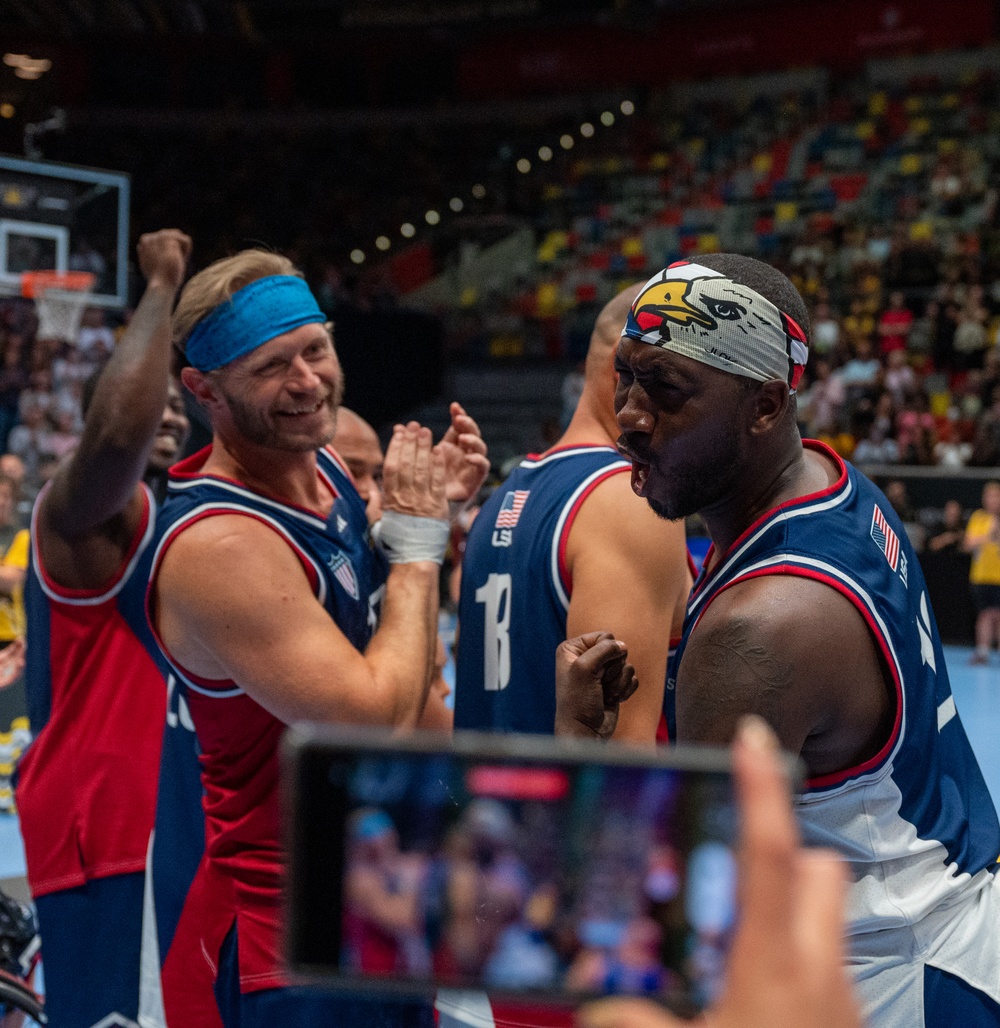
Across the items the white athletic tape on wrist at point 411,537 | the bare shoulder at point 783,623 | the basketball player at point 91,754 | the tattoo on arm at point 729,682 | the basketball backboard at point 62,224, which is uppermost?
the basketball backboard at point 62,224

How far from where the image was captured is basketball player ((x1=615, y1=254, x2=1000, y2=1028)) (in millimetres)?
1670

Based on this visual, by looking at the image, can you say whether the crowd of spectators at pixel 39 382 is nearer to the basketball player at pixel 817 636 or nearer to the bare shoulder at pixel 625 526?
the bare shoulder at pixel 625 526

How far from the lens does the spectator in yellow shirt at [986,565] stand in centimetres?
1170

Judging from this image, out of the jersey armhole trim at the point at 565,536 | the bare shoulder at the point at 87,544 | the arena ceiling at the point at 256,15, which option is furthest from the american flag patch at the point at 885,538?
the arena ceiling at the point at 256,15

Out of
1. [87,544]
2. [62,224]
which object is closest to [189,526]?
[87,544]

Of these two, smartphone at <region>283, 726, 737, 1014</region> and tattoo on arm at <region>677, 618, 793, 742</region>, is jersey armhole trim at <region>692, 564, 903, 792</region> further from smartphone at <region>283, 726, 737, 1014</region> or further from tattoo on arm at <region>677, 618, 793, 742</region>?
smartphone at <region>283, 726, 737, 1014</region>

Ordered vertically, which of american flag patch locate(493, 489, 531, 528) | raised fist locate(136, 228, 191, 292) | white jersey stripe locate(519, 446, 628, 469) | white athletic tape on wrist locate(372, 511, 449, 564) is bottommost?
white athletic tape on wrist locate(372, 511, 449, 564)

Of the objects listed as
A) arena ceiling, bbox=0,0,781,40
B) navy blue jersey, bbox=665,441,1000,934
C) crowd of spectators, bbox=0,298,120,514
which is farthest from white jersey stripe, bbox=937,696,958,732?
arena ceiling, bbox=0,0,781,40

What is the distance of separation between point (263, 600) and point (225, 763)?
39 cm

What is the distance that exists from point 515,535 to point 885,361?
45.7 ft

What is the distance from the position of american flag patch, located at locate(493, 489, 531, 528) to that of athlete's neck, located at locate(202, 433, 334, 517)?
0.39 metres

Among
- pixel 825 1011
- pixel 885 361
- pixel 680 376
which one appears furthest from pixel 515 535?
pixel 885 361

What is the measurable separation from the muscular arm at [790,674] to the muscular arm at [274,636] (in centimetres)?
57

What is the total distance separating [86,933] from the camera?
9.05 feet
